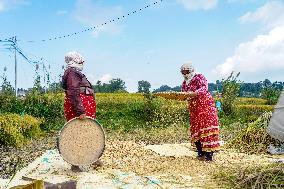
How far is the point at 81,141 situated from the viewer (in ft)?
22.4

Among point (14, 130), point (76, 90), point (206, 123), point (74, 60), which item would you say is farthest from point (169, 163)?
point (14, 130)

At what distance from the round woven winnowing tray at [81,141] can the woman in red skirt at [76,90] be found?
13 centimetres

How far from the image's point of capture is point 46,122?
15.6m

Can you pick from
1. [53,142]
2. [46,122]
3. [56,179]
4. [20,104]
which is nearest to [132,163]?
[56,179]

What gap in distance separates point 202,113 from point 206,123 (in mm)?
153

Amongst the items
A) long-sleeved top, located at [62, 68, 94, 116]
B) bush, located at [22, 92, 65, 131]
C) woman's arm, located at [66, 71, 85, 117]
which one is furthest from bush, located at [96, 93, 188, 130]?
woman's arm, located at [66, 71, 85, 117]

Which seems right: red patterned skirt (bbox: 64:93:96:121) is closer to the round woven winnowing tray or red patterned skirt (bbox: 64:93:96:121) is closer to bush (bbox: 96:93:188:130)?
the round woven winnowing tray

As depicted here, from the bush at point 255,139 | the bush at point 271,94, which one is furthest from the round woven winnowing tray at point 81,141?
the bush at point 271,94

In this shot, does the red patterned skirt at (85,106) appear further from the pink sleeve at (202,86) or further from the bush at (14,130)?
the bush at (14,130)

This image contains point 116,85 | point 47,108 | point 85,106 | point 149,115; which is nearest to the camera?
point 85,106

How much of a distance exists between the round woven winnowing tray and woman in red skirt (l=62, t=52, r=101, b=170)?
0.13 meters

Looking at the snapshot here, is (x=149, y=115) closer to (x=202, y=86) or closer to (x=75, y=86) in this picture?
(x=202, y=86)

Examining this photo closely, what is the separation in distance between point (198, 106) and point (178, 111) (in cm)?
1012

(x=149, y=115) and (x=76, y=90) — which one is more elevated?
(x=76, y=90)
